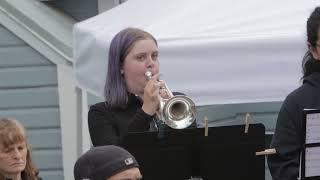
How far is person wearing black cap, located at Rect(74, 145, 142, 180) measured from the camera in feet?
9.66

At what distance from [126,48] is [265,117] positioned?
2.90 m

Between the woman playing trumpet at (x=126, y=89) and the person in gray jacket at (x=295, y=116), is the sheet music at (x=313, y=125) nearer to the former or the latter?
the person in gray jacket at (x=295, y=116)

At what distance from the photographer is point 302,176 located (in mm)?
3459

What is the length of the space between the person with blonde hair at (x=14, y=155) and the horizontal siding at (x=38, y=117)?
8.66 ft

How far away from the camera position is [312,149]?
11.3 feet

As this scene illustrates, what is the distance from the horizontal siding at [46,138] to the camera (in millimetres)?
7055

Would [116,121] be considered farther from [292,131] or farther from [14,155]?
[292,131]

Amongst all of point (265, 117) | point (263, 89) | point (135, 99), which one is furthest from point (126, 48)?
point (265, 117)

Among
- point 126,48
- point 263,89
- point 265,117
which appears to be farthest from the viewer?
point 265,117

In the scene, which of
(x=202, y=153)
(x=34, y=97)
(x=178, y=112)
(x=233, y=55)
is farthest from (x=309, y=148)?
(x=34, y=97)

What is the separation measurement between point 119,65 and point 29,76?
9.82 ft

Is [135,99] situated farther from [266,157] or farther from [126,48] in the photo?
[266,157]

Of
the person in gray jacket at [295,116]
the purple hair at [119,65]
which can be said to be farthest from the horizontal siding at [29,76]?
the person in gray jacket at [295,116]

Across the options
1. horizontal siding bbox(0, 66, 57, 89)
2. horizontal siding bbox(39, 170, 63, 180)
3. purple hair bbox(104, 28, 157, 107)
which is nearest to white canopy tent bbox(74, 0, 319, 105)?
purple hair bbox(104, 28, 157, 107)
